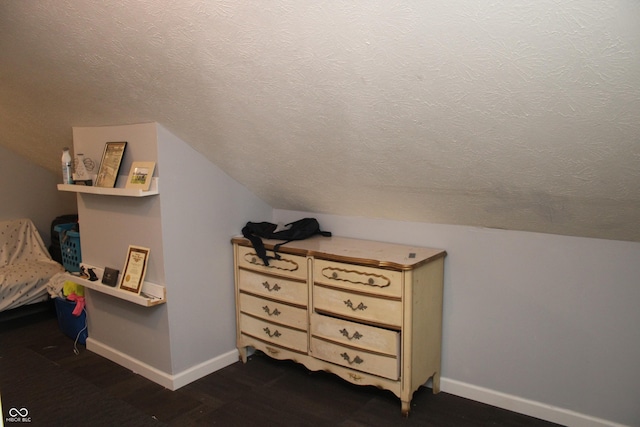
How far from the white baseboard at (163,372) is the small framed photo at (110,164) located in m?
1.11

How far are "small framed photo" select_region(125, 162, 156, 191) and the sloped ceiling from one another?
0.26 meters

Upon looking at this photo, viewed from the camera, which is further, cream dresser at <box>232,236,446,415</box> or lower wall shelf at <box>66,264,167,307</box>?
lower wall shelf at <box>66,264,167,307</box>

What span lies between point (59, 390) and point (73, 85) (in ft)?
5.75

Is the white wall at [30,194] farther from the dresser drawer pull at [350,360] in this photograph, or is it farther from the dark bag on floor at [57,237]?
the dresser drawer pull at [350,360]

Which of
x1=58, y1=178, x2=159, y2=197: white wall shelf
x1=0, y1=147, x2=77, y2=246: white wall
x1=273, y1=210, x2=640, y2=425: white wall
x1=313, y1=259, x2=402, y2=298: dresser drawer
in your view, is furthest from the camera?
x1=0, y1=147, x2=77, y2=246: white wall

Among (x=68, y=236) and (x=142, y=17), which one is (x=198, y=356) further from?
(x=142, y=17)

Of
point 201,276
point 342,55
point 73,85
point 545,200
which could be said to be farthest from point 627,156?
point 73,85

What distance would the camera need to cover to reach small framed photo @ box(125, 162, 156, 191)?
2.60 m

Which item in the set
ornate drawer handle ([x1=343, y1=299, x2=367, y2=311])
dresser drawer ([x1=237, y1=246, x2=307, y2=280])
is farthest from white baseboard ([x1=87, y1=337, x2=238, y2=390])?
ornate drawer handle ([x1=343, y1=299, x2=367, y2=311])

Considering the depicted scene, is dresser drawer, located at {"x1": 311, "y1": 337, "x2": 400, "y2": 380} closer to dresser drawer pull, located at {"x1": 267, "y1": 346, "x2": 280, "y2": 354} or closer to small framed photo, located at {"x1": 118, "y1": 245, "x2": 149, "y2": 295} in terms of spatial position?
dresser drawer pull, located at {"x1": 267, "y1": 346, "x2": 280, "y2": 354}

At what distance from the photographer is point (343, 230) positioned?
3.00 m

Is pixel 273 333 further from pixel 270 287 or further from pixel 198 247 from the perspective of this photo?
pixel 198 247

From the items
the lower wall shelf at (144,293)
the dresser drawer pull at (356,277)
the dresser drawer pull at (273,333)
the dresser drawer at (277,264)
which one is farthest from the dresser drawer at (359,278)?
the lower wall shelf at (144,293)

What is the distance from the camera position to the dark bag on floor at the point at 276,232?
2824 millimetres
